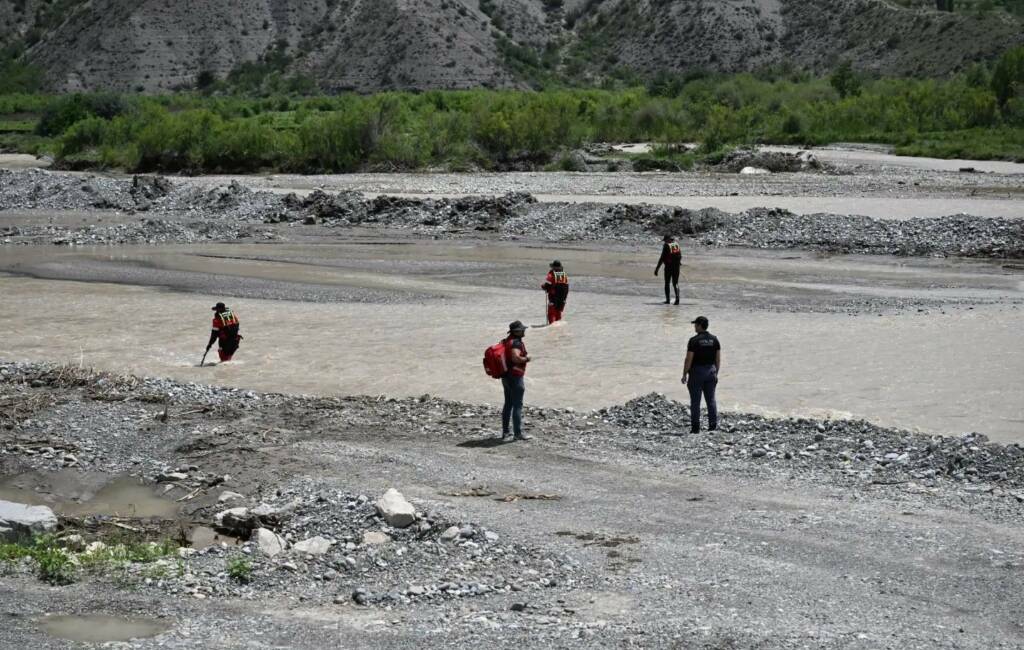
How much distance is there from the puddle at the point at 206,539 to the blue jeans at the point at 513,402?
14.3 ft

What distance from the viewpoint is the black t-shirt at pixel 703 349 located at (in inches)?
668

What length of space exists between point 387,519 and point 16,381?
10521mm

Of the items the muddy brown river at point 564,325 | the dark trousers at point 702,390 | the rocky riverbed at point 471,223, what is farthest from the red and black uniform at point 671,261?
the rocky riverbed at point 471,223

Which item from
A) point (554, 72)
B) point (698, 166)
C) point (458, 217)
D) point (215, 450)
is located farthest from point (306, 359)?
point (554, 72)

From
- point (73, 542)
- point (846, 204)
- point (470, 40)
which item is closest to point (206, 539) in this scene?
point (73, 542)

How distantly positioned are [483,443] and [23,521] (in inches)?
238

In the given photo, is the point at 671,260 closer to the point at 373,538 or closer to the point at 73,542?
the point at 373,538

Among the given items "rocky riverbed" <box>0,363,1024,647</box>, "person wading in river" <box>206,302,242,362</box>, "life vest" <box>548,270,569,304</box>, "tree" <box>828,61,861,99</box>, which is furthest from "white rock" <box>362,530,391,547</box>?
"tree" <box>828,61,861,99</box>

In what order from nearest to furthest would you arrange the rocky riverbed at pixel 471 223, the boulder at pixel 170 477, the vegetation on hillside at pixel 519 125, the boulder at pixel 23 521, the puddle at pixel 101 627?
the puddle at pixel 101 627 → the boulder at pixel 23 521 → the boulder at pixel 170 477 → the rocky riverbed at pixel 471 223 → the vegetation on hillside at pixel 519 125

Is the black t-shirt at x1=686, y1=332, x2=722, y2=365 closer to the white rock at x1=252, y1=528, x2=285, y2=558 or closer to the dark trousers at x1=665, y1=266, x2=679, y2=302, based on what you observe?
the white rock at x1=252, y1=528, x2=285, y2=558

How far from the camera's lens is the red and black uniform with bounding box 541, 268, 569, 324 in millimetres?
25969

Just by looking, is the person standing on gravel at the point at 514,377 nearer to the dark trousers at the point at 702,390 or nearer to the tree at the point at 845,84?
the dark trousers at the point at 702,390

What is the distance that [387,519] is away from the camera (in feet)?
42.5

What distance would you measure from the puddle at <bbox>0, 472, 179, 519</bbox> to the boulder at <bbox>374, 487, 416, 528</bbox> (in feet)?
9.39
